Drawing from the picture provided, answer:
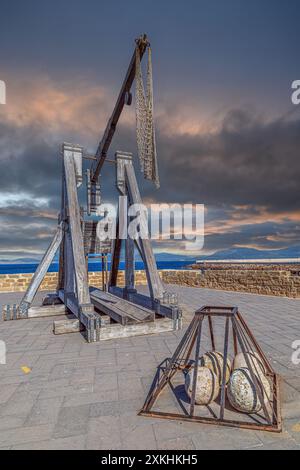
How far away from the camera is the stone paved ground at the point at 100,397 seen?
86.4 inches

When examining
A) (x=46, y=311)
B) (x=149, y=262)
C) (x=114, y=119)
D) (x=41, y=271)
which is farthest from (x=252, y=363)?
(x=114, y=119)

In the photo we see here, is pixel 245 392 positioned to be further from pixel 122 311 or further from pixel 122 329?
pixel 122 311

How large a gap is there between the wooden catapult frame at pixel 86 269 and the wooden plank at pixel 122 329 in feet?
0.06

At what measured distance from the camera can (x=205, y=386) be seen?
2688 millimetres

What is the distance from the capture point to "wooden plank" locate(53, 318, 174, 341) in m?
5.06

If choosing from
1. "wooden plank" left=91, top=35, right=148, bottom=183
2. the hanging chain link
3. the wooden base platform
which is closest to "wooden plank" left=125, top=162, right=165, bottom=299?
the wooden base platform

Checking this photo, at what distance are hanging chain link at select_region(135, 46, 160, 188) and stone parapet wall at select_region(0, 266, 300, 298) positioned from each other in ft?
23.9

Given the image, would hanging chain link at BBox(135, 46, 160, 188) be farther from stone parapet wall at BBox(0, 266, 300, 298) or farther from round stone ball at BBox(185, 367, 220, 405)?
stone parapet wall at BBox(0, 266, 300, 298)

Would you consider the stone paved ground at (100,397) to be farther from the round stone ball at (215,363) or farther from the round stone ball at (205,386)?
the round stone ball at (215,363)

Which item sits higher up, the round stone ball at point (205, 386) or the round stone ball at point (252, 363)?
the round stone ball at point (252, 363)

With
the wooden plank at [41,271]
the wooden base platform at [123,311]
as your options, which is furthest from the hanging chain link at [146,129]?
the wooden plank at [41,271]

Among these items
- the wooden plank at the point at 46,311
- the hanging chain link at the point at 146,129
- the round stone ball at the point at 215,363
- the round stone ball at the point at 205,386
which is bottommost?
the wooden plank at the point at 46,311

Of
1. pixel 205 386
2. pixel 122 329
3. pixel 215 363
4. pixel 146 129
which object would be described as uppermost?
pixel 146 129

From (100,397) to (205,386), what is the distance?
112 centimetres
